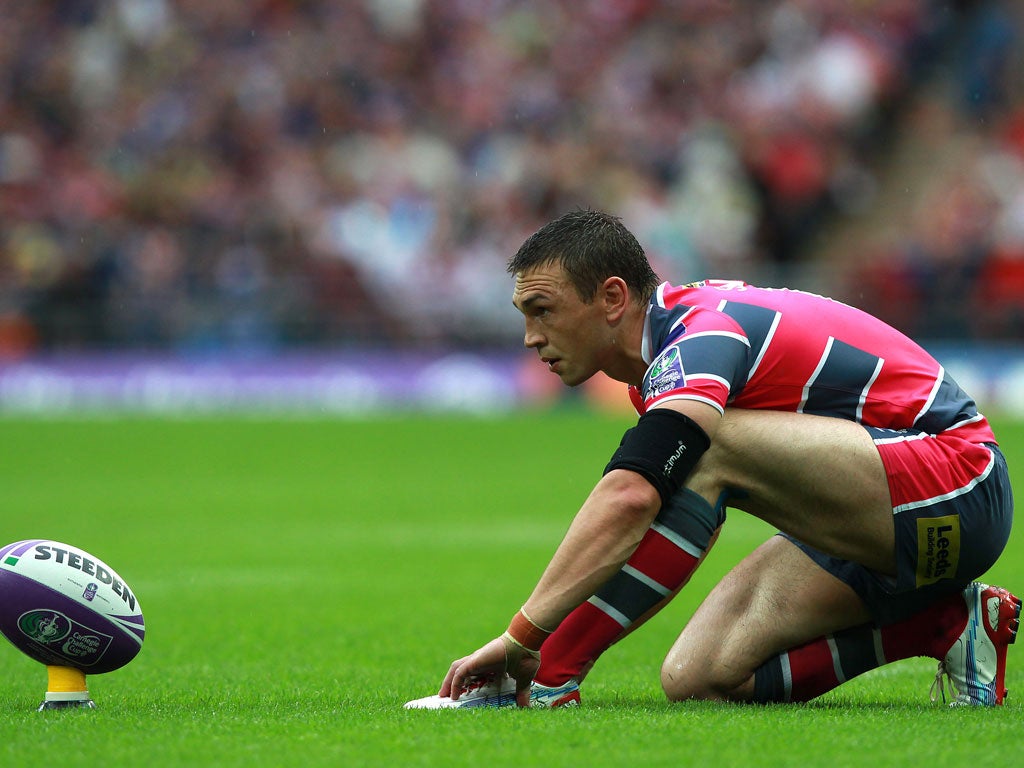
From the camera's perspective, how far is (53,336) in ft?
67.4

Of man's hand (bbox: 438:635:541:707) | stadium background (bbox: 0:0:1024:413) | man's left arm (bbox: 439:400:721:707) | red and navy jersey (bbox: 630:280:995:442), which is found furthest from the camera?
stadium background (bbox: 0:0:1024:413)

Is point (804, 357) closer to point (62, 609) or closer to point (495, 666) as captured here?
point (495, 666)

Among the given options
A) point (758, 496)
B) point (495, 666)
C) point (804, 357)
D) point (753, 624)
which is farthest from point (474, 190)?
point (495, 666)

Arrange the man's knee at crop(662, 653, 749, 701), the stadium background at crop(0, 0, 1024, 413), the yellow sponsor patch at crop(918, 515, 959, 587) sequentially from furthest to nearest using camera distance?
1. the stadium background at crop(0, 0, 1024, 413)
2. the man's knee at crop(662, 653, 749, 701)
3. the yellow sponsor patch at crop(918, 515, 959, 587)

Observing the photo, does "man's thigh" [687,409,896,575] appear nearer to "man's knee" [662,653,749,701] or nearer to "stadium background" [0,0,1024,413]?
"man's knee" [662,653,749,701]

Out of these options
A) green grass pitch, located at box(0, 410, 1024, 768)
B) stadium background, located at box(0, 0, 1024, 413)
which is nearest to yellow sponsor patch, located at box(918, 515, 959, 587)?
green grass pitch, located at box(0, 410, 1024, 768)

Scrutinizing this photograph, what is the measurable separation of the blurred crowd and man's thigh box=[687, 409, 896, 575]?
46.5ft

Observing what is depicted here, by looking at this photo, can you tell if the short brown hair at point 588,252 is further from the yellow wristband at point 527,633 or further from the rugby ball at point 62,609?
the rugby ball at point 62,609

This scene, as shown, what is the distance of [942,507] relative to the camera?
4527mm

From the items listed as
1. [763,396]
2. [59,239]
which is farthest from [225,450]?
[763,396]

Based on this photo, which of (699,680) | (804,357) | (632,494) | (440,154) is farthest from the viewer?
(440,154)

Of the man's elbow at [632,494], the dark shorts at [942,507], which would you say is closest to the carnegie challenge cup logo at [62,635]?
the man's elbow at [632,494]

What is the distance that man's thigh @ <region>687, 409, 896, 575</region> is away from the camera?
4355 mm

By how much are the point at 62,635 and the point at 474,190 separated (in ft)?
58.6
